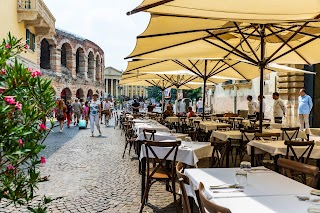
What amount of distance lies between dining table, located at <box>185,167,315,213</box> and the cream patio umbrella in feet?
6.79

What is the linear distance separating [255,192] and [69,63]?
109 ft

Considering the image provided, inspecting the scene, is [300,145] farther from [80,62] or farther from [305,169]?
[80,62]

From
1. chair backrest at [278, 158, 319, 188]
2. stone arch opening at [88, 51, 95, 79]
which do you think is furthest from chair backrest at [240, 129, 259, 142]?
stone arch opening at [88, 51, 95, 79]

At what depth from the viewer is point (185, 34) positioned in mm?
5516

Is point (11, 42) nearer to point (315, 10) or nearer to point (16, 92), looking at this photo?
point (16, 92)

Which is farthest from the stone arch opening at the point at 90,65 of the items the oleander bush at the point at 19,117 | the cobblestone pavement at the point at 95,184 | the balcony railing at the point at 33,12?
the oleander bush at the point at 19,117

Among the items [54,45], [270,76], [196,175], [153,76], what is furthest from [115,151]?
[54,45]

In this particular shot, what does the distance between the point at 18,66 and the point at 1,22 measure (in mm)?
11735

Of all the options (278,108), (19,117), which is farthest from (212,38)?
(278,108)

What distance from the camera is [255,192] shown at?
9.52 ft

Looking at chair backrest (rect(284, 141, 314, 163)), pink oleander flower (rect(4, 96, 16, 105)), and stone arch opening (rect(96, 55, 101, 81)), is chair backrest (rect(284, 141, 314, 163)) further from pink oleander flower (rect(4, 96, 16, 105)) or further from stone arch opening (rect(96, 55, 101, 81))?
stone arch opening (rect(96, 55, 101, 81))

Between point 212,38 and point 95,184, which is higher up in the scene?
point 212,38

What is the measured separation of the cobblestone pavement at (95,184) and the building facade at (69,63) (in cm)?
1559

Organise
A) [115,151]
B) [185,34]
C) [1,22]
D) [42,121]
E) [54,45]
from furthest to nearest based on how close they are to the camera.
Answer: [54,45] < [1,22] < [115,151] < [185,34] < [42,121]
